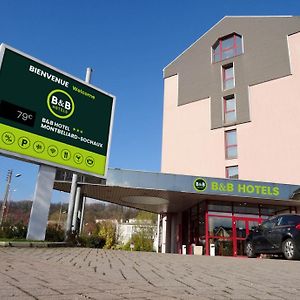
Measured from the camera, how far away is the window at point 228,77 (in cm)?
3014

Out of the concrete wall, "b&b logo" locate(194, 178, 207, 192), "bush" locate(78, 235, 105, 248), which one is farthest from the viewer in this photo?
the concrete wall

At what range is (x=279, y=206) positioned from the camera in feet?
77.4

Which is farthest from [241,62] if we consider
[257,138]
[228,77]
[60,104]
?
[60,104]

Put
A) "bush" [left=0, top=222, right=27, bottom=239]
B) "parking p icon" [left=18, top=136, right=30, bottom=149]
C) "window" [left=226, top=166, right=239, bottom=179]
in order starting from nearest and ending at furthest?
"parking p icon" [left=18, top=136, right=30, bottom=149]
"bush" [left=0, top=222, right=27, bottom=239]
"window" [left=226, top=166, right=239, bottom=179]

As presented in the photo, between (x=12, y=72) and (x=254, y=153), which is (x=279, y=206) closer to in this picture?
(x=254, y=153)

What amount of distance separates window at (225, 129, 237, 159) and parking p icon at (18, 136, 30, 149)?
1924 centimetres

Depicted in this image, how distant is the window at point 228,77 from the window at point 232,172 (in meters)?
7.11

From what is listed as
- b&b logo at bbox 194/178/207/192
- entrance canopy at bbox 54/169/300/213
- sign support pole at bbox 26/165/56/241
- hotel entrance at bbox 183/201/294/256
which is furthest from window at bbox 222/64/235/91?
sign support pole at bbox 26/165/56/241

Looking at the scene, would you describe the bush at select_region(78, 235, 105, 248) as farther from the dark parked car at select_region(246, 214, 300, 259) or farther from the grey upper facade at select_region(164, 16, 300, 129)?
the grey upper facade at select_region(164, 16, 300, 129)

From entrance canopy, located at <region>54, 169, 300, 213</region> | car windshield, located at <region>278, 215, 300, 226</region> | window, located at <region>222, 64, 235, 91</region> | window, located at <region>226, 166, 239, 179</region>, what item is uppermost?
window, located at <region>222, 64, 235, 91</region>

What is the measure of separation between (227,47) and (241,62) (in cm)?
263

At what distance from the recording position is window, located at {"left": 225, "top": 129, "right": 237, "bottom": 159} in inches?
1106

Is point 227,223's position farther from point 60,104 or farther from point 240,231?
point 60,104

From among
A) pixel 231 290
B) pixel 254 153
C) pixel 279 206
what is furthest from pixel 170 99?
pixel 231 290
